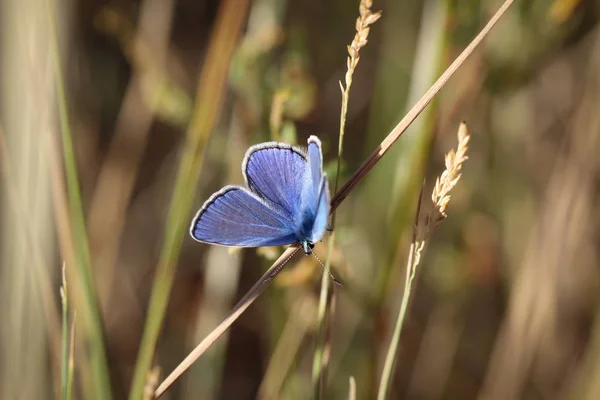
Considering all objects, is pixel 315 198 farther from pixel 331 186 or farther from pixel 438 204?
pixel 331 186

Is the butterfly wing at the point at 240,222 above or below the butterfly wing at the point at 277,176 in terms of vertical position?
below

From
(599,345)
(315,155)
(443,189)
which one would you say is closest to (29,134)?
(315,155)

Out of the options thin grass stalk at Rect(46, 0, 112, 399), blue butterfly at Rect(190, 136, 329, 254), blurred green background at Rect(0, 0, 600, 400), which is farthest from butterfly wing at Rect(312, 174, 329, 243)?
thin grass stalk at Rect(46, 0, 112, 399)

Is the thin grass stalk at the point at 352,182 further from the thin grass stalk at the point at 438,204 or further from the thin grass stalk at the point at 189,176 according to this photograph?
the thin grass stalk at the point at 189,176

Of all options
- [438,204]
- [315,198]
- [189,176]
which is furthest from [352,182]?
[189,176]

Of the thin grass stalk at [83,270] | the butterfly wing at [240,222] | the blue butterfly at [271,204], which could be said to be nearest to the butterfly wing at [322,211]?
the blue butterfly at [271,204]

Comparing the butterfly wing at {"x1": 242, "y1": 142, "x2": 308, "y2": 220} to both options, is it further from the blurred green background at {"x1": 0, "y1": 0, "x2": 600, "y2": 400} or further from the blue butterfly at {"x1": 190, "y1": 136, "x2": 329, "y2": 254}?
the blurred green background at {"x1": 0, "y1": 0, "x2": 600, "y2": 400}
